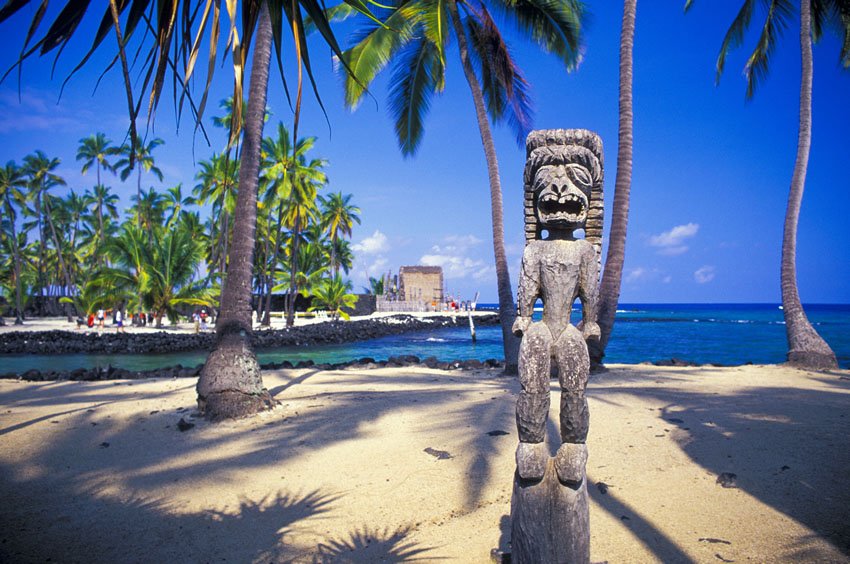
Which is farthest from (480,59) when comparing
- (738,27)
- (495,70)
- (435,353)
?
(435,353)

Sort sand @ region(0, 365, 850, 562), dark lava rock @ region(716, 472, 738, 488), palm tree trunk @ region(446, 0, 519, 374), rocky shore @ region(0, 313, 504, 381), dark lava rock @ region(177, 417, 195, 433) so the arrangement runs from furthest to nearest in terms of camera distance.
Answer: rocky shore @ region(0, 313, 504, 381) → palm tree trunk @ region(446, 0, 519, 374) → dark lava rock @ region(177, 417, 195, 433) → dark lava rock @ region(716, 472, 738, 488) → sand @ region(0, 365, 850, 562)

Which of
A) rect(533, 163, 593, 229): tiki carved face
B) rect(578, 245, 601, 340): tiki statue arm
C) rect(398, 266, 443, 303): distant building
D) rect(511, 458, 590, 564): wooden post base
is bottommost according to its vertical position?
rect(511, 458, 590, 564): wooden post base

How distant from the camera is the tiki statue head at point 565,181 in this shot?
3.06 meters

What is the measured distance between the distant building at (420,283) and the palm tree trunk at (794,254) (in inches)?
1789

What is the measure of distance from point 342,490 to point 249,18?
385 cm

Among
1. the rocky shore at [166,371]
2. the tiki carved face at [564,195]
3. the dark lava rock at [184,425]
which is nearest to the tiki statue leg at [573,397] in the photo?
the tiki carved face at [564,195]

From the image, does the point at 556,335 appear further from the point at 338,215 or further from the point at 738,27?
the point at 338,215

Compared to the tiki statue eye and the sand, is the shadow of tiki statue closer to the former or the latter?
the tiki statue eye

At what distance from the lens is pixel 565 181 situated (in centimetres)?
304

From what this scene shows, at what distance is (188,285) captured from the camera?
26.7 meters

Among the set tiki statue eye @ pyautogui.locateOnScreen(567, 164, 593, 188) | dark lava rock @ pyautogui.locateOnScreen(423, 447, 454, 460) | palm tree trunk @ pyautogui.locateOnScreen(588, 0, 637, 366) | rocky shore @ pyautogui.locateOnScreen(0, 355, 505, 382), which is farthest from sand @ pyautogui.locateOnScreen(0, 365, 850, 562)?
rocky shore @ pyautogui.locateOnScreen(0, 355, 505, 382)

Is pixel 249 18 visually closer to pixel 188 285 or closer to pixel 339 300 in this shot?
pixel 188 285

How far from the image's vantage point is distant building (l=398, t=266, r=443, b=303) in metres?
55.5

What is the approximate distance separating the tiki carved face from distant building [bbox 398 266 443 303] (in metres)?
52.0
